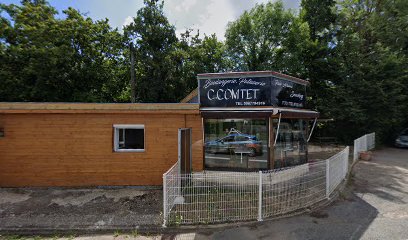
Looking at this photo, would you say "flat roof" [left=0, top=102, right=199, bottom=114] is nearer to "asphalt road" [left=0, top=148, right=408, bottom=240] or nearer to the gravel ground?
the gravel ground

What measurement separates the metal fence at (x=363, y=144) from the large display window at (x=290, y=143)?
404 cm

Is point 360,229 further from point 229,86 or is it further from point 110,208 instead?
point 110,208

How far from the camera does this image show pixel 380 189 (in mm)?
7926

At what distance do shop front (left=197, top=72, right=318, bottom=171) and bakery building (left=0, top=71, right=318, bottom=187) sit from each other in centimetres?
3

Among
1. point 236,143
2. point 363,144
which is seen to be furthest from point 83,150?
point 363,144

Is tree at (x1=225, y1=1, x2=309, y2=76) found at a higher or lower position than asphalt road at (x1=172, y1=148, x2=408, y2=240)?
higher

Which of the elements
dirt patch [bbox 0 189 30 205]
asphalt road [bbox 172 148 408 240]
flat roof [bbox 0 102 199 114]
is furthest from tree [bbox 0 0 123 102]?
asphalt road [bbox 172 148 408 240]

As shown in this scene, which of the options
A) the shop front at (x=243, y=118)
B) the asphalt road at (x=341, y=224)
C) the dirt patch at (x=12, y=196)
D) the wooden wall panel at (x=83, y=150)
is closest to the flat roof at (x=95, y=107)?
the wooden wall panel at (x=83, y=150)

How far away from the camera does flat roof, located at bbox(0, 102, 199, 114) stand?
7.82 m

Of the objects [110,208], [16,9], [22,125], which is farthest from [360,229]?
[16,9]

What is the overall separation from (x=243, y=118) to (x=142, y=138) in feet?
11.7

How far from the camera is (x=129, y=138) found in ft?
27.6

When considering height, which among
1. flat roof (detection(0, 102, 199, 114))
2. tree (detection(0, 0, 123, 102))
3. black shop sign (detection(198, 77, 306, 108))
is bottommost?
flat roof (detection(0, 102, 199, 114))

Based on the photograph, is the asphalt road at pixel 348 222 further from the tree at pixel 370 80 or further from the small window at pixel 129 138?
the tree at pixel 370 80
